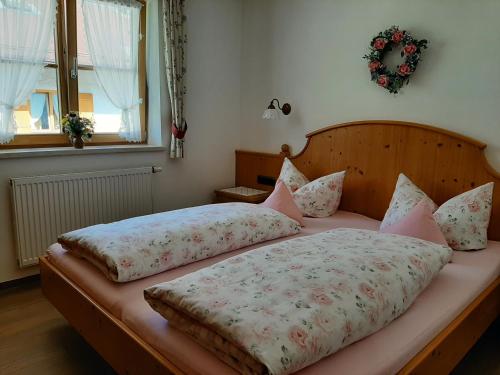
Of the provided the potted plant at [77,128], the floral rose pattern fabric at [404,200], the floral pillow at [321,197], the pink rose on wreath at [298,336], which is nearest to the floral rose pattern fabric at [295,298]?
the pink rose on wreath at [298,336]

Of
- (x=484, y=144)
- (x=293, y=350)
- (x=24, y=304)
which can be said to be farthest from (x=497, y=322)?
(x=24, y=304)

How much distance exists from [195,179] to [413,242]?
2.28m

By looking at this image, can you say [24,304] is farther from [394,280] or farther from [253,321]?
[394,280]

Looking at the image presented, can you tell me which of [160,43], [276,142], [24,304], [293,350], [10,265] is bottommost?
[24,304]

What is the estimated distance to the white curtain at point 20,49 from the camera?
2662 millimetres

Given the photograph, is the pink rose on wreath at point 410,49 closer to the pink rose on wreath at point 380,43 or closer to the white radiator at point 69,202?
the pink rose on wreath at point 380,43

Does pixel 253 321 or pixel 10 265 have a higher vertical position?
pixel 253 321

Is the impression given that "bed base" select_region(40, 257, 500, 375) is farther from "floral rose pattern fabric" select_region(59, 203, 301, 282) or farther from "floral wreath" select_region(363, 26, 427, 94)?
"floral wreath" select_region(363, 26, 427, 94)

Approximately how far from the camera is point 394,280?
59.5 inches

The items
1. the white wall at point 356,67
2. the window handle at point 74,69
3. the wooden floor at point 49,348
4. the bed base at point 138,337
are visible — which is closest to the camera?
the bed base at point 138,337

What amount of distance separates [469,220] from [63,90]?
2.96 metres

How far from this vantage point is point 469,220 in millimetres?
2225

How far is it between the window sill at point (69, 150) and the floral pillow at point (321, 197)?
1320mm

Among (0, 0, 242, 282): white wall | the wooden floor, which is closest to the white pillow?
the wooden floor
